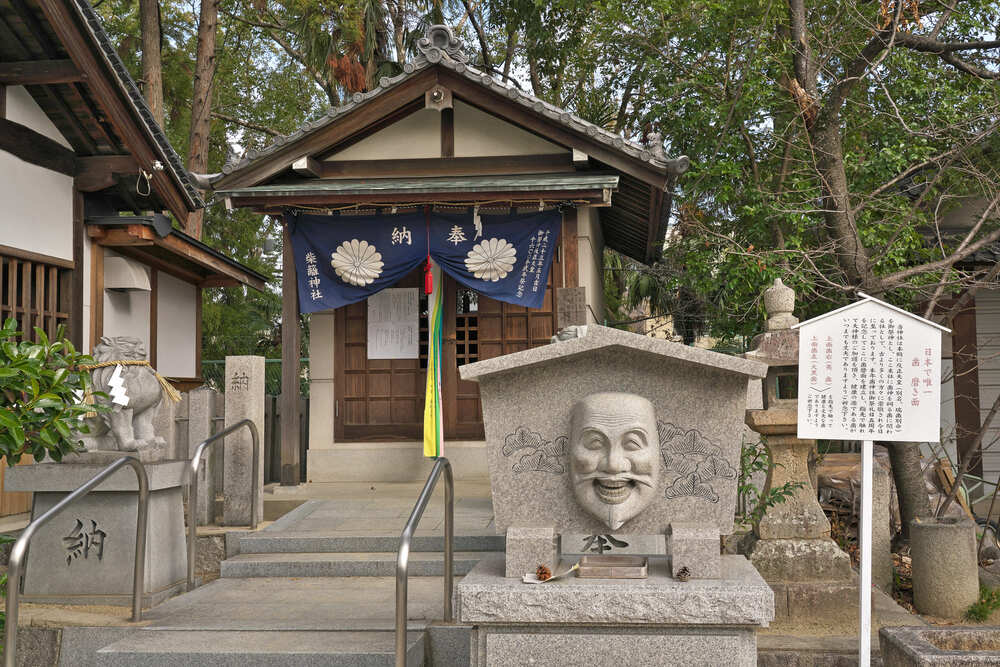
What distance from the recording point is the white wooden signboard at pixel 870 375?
5.41m

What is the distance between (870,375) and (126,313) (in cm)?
925

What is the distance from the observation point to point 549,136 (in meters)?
10.6

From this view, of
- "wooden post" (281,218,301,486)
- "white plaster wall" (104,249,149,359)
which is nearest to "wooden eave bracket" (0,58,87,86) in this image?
"white plaster wall" (104,249,149,359)

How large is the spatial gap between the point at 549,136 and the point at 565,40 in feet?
30.2

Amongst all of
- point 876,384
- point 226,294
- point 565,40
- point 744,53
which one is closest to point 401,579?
point 876,384

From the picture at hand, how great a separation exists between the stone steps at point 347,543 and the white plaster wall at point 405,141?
17.7ft

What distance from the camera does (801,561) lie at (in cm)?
664

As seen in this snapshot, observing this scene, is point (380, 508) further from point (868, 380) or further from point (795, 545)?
point (868, 380)

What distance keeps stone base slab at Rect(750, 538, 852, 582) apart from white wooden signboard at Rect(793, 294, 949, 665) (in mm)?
1161

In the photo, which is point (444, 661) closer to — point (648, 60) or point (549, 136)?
point (549, 136)

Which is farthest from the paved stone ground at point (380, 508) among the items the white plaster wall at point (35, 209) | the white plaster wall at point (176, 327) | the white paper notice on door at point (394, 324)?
the white plaster wall at point (35, 209)

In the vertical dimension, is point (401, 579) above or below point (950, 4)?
below

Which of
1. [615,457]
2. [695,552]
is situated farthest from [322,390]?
[695,552]

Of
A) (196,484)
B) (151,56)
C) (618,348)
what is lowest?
(196,484)
